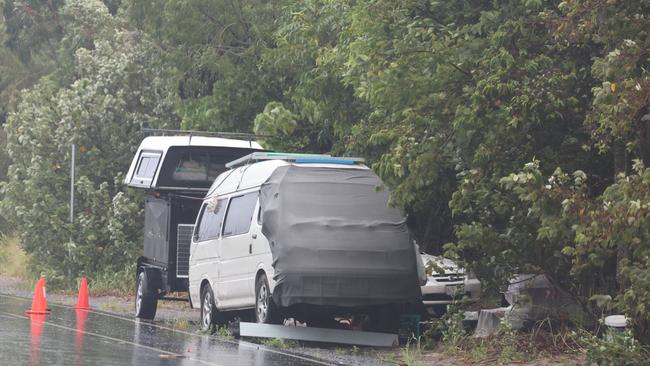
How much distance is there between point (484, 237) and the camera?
16297 mm

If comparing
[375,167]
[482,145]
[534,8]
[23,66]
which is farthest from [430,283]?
[23,66]

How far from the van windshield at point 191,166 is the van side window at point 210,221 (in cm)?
229

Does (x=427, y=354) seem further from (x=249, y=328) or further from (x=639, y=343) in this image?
(x=639, y=343)

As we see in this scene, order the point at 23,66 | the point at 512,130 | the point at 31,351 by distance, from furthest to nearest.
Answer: the point at 23,66 → the point at 512,130 → the point at 31,351

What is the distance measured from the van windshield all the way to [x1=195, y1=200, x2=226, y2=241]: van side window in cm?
→ 229

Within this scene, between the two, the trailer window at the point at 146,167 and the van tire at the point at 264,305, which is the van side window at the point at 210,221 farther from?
the trailer window at the point at 146,167

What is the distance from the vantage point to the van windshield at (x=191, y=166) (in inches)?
903

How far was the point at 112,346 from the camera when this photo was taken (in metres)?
16.2

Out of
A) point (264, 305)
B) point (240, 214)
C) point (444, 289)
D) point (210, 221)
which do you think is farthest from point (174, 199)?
point (444, 289)

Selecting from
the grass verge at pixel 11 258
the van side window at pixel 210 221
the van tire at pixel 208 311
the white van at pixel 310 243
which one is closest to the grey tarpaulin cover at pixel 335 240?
the white van at pixel 310 243

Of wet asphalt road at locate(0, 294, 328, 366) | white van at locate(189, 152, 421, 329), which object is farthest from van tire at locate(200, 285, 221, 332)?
wet asphalt road at locate(0, 294, 328, 366)

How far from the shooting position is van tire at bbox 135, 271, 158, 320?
2273cm

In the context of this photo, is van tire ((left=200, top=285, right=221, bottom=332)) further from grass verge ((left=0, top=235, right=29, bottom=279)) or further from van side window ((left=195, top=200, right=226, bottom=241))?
grass verge ((left=0, top=235, right=29, bottom=279))

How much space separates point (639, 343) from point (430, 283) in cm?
541
